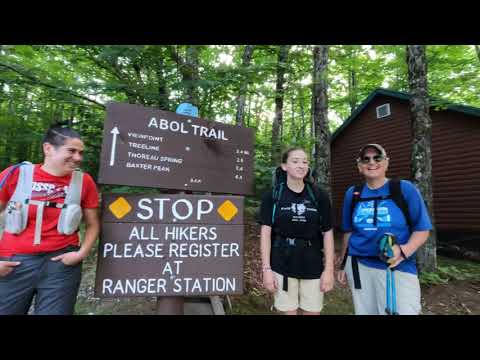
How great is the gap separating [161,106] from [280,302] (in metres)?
3.65

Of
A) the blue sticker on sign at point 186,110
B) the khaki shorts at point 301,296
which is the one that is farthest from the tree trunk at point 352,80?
the khaki shorts at point 301,296

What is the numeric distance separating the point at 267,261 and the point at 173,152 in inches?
48.6

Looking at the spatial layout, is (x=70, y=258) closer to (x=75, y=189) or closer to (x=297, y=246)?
(x=75, y=189)

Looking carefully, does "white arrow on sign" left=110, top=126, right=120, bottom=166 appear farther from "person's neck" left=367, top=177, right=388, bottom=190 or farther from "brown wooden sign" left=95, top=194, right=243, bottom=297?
"person's neck" left=367, top=177, right=388, bottom=190

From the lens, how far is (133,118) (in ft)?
6.89

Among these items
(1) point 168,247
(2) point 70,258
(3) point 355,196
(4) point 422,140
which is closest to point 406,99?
(4) point 422,140

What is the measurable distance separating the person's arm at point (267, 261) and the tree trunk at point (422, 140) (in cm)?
503

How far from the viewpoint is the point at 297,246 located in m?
2.36

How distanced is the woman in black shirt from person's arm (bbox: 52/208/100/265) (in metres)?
1.37

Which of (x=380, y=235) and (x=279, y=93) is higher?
(x=279, y=93)

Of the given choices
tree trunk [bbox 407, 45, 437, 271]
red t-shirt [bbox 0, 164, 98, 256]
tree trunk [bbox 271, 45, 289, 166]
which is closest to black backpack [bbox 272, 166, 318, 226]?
red t-shirt [bbox 0, 164, 98, 256]

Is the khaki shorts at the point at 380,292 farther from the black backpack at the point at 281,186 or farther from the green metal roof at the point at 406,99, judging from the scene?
the green metal roof at the point at 406,99

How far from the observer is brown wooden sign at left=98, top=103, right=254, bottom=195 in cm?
204
